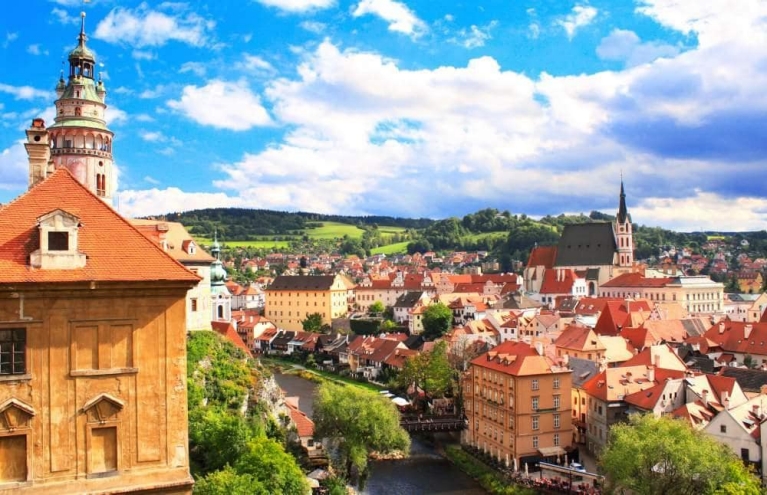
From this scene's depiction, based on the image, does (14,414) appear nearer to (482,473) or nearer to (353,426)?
(353,426)

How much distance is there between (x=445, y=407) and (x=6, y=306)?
151ft

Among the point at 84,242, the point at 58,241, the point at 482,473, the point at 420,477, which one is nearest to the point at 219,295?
the point at 420,477

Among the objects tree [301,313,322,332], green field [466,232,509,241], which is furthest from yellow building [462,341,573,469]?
green field [466,232,509,241]

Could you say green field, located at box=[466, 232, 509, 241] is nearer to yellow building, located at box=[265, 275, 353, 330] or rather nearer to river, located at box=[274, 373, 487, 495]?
yellow building, located at box=[265, 275, 353, 330]

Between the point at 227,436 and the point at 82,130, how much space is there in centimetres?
2209

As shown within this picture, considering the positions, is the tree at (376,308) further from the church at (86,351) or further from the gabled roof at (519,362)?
the church at (86,351)

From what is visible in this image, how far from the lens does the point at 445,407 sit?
54094 millimetres

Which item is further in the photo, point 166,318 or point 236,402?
point 236,402

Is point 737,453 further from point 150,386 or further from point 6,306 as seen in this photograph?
point 6,306

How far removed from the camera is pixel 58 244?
36.9 feet

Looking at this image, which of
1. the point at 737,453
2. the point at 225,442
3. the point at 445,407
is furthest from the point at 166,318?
the point at 445,407

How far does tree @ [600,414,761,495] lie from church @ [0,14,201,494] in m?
21.0

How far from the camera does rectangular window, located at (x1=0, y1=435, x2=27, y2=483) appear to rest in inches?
428

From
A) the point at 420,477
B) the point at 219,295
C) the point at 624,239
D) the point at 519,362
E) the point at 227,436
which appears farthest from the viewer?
the point at 624,239
